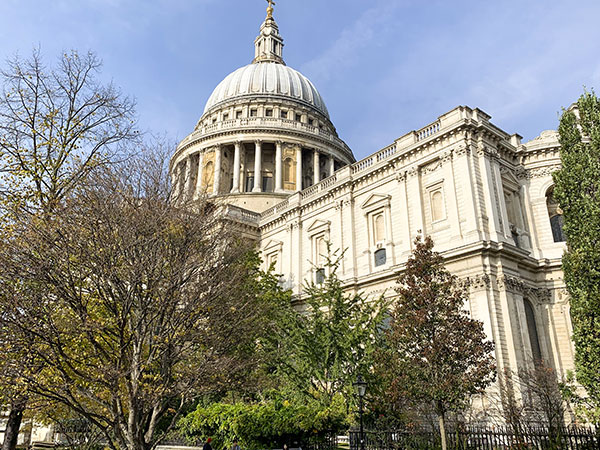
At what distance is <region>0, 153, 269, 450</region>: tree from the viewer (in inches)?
381

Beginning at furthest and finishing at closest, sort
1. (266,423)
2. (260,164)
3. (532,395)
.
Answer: (260,164)
(532,395)
(266,423)

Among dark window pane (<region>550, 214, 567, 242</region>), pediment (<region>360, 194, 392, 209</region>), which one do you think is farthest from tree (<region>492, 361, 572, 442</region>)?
pediment (<region>360, 194, 392, 209</region>)

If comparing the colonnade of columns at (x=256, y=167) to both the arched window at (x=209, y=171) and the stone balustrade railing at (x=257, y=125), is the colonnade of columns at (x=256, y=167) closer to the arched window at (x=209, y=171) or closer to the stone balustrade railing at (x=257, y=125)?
the arched window at (x=209, y=171)

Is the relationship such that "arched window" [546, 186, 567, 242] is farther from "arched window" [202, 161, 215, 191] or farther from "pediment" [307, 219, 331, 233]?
"arched window" [202, 161, 215, 191]

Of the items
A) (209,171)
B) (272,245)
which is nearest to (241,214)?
(272,245)

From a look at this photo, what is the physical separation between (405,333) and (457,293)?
2.21 meters

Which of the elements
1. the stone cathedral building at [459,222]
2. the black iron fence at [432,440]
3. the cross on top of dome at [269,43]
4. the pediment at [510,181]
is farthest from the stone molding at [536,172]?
the cross on top of dome at [269,43]

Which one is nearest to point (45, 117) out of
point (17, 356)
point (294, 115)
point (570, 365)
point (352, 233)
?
point (17, 356)

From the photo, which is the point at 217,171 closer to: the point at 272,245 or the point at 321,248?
the point at 272,245

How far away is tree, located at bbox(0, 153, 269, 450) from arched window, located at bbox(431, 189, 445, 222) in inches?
617

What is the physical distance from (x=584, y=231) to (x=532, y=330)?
729cm

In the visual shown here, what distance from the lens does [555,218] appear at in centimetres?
2675

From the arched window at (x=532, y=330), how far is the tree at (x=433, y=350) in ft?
33.7

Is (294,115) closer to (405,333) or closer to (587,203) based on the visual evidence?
(587,203)
